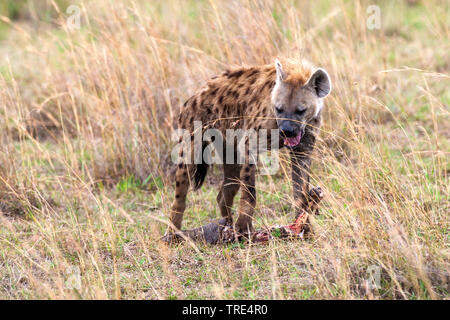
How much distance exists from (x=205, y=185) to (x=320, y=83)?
5.00ft

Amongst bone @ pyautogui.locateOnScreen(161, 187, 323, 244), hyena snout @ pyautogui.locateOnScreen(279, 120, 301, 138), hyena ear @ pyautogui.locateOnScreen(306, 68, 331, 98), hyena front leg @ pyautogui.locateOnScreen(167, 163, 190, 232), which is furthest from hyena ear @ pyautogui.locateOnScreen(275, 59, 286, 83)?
hyena front leg @ pyautogui.locateOnScreen(167, 163, 190, 232)

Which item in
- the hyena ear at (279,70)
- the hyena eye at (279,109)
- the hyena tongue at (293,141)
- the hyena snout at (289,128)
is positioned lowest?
the hyena tongue at (293,141)

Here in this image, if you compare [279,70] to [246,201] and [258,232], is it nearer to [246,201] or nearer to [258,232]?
[246,201]

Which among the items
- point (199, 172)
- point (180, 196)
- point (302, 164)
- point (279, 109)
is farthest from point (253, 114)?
point (180, 196)

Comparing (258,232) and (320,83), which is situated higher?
(320,83)

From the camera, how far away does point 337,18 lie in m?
7.65

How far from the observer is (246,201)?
3.81 metres

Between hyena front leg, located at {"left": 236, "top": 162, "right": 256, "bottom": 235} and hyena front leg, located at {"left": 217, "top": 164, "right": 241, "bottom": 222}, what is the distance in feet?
0.87

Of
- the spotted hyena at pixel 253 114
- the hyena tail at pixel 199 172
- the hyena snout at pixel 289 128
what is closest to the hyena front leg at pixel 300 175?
the spotted hyena at pixel 253 114

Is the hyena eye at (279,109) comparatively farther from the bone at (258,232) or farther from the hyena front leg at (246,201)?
the bone at (258,232)

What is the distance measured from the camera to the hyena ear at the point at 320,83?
3.66 meters

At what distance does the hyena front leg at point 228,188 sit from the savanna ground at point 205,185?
181 mm

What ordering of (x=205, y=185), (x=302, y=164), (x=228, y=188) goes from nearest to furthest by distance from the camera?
(x=302, y=164)
(x=228, y=188)
(x=205, y=185)

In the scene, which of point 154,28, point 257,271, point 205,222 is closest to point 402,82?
point 154,28
